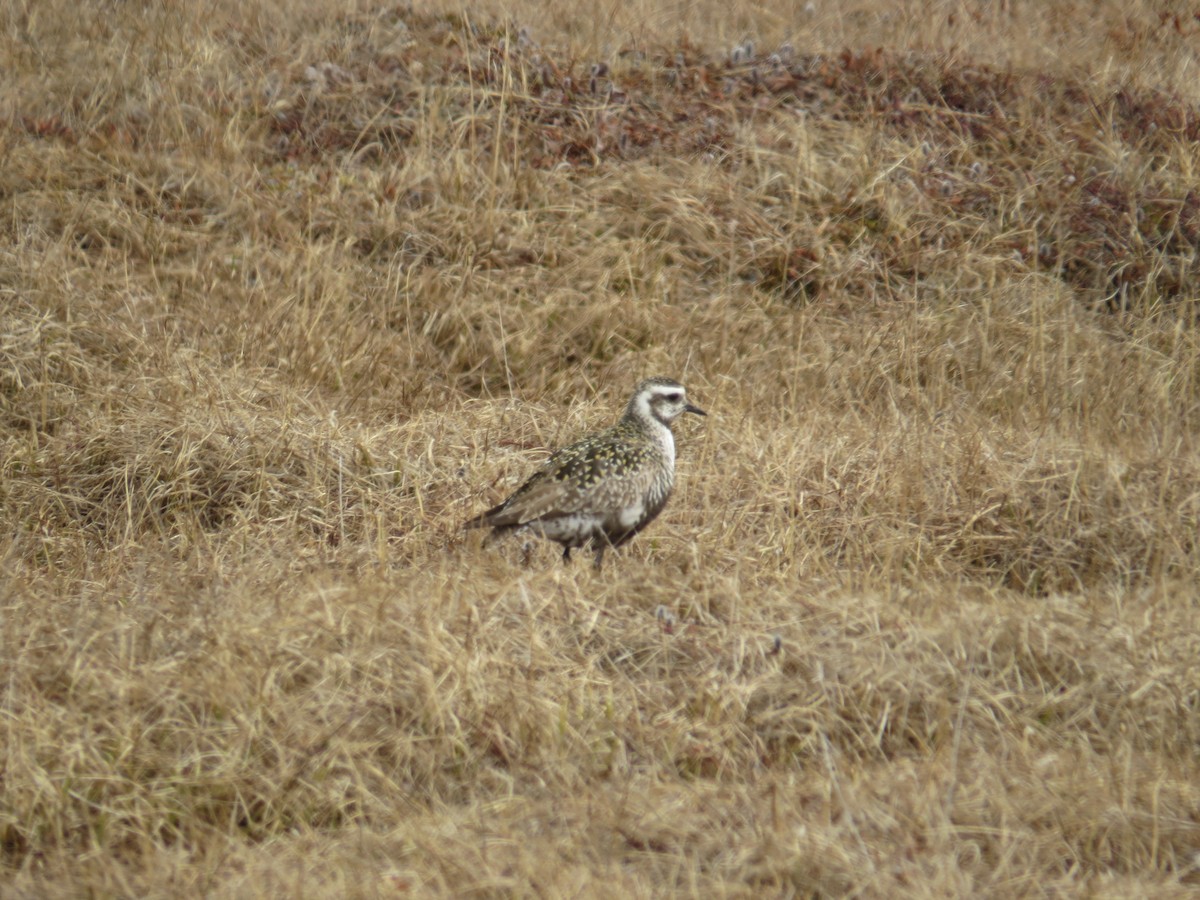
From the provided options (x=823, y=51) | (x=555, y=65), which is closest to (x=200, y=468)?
(x=555, y=65)

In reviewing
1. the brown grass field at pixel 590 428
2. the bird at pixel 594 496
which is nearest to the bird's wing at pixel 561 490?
the bird at pixel 594 496

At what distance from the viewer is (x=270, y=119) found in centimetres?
1060

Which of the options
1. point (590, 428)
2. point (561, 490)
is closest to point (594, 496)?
point (561, 490)

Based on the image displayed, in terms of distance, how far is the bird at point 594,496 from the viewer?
6.09 meters

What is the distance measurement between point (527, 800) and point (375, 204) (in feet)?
21.0

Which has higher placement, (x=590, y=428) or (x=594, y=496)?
(x=594, y=496)

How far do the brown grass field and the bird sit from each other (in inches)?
7.7

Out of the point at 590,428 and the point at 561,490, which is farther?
the point at 590,428

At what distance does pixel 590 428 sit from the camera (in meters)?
8.00

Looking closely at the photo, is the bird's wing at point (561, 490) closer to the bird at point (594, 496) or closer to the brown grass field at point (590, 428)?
the bird at point (594, 496)

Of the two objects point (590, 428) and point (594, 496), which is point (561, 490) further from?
point (590, 428)

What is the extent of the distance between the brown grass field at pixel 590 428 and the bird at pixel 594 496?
20 centimetres

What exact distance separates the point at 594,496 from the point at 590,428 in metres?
1.94

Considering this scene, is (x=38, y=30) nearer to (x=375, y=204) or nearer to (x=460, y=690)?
(x=375, y=204)
